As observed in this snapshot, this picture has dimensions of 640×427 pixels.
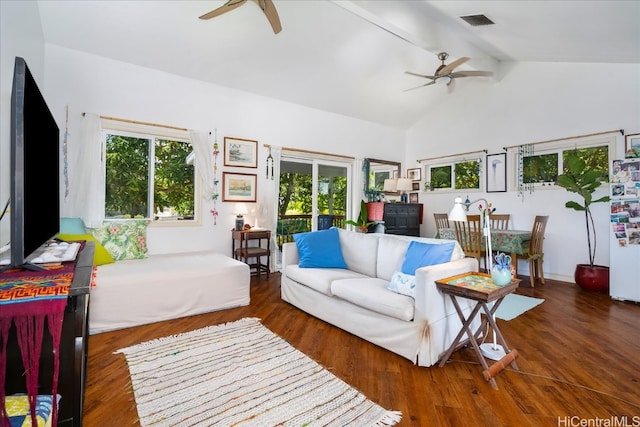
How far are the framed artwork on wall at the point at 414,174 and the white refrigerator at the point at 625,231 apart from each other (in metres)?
3.32

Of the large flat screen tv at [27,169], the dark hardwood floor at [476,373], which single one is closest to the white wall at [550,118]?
the dark hardwood floor at [476,373]

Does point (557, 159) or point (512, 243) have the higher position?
point (557, 159)

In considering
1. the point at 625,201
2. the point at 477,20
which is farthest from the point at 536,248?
the point at 477,20

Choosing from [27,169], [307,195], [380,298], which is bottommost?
[380,298]

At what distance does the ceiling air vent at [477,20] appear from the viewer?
356 centimetres

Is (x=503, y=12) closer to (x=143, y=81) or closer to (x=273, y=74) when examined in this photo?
(x=273, y=74)

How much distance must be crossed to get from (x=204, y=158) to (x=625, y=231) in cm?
545

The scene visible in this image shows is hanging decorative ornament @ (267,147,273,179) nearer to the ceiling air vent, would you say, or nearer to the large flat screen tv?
the ceiling air vent

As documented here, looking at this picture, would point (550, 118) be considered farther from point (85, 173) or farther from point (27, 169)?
point (85, 173)

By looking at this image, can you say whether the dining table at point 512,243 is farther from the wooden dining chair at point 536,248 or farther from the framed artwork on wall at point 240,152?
the framed artwork on wall at point 240,152

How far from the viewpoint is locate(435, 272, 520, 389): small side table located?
197 centimetres

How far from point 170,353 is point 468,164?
5.75 metres

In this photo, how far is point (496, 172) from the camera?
5.50m

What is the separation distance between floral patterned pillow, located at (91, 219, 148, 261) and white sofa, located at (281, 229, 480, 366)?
1.75 m
